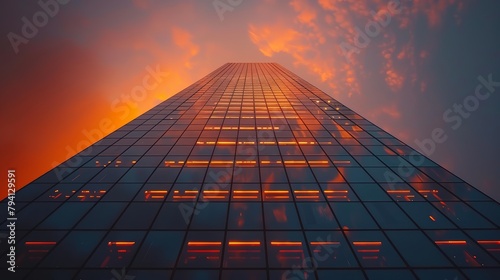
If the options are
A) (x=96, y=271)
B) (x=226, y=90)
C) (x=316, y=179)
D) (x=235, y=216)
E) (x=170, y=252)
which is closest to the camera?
(x=96, y=271)

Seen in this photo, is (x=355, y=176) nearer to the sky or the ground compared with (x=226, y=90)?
nearer to the ground

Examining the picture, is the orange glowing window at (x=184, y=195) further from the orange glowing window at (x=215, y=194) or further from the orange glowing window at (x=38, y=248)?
the orange glowing window at (x=38, y=248)

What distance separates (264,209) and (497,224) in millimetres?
11464

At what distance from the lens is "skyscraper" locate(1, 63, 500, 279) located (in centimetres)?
1127

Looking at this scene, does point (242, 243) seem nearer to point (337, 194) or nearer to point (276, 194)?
point (276, 194)

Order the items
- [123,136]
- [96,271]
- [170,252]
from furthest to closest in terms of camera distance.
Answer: [123,136] → [170,252] → [96,271]

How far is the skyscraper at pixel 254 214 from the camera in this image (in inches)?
444

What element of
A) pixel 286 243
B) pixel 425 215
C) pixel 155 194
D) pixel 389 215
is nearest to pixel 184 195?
pixel 155 194

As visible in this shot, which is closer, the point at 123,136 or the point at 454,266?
the point at 454,266

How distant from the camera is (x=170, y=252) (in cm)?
1190

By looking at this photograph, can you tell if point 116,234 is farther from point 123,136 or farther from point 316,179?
point 123,136

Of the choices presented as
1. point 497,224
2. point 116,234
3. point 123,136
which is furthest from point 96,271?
point 497,224

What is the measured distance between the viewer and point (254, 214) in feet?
46.6

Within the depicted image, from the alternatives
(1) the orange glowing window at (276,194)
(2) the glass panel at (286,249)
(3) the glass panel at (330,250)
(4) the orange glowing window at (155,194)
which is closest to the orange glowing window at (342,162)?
(1) the orange glowing window at (276,194)
